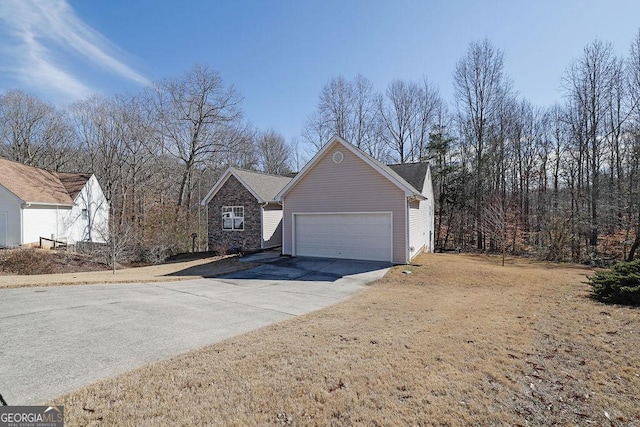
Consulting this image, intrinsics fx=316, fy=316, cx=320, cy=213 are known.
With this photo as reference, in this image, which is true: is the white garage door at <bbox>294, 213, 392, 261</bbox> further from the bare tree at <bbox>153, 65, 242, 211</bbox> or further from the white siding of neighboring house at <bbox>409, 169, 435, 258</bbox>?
the bare tree at <bbox>153, 65, 242, 211</bbox>

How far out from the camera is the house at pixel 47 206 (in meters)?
20.0

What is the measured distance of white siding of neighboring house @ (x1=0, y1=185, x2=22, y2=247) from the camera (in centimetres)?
1989

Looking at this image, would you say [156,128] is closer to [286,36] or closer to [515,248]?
[286,36]

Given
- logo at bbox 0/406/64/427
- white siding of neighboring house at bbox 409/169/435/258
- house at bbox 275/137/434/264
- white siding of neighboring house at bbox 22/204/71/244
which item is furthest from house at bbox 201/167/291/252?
logo at bbox 0/406/64/427

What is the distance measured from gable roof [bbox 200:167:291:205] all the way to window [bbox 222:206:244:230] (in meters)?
1.39

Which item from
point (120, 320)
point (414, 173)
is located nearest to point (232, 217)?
point (414, 173)

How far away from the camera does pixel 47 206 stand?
860 inches

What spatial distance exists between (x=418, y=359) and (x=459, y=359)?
23.5 inches

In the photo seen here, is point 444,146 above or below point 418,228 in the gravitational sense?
above

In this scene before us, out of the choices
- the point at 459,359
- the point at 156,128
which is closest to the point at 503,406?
the point at 459,359

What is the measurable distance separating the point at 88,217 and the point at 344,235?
23.0 metres

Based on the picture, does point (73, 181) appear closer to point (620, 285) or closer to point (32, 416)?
point (32, 416)

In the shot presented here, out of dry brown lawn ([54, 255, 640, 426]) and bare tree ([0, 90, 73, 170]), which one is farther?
bare tree ([0, 90, 73, 170])

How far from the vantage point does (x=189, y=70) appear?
28.3 metres
